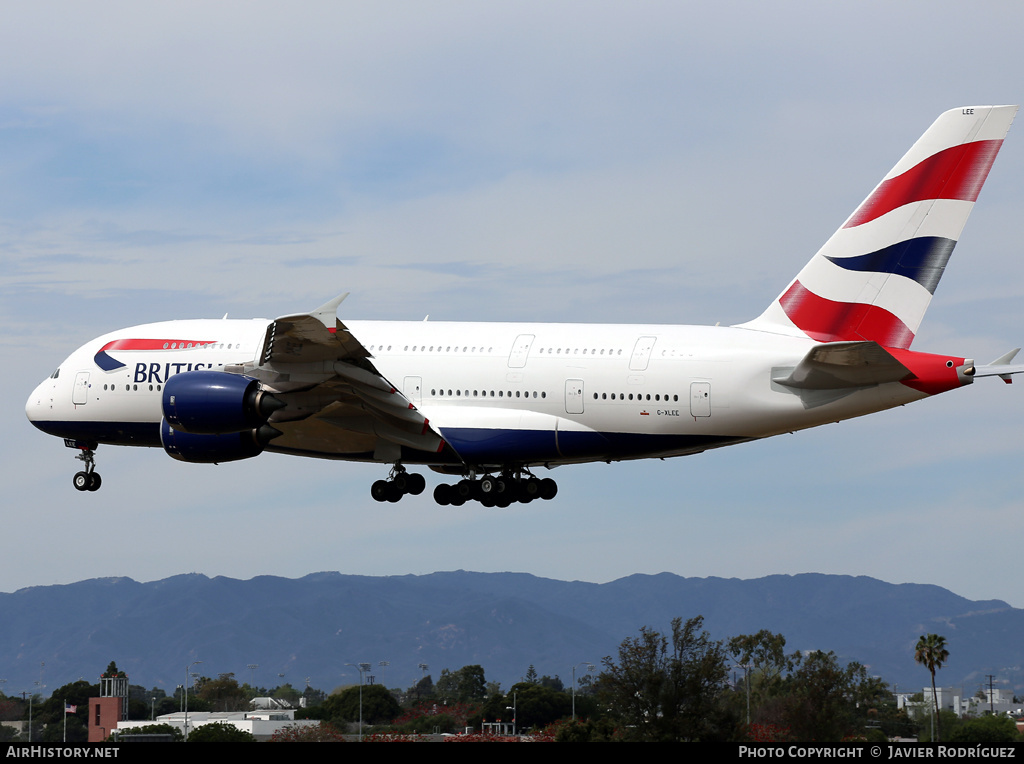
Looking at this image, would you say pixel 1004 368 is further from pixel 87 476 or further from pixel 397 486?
pixel 87 476

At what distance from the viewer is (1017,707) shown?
19475 centimetres

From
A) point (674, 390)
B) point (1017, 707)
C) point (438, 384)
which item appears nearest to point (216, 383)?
point (438, 384)

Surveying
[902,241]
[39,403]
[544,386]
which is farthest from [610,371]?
[39,403]

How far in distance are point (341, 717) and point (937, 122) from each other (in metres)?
57.0

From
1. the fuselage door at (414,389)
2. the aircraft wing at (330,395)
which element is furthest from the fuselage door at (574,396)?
the fuselage door at (414,389)

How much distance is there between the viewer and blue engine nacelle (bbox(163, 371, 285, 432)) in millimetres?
36688

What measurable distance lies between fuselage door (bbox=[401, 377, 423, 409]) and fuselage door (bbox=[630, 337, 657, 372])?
7.01 metres

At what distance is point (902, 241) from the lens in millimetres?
38688

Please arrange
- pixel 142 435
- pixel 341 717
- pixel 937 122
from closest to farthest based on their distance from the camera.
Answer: pixel 937 122 → pixel 142 435 → pixel 341 717

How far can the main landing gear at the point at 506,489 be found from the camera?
142ft

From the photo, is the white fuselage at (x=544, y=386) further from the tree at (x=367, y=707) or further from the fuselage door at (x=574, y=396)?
the tree at (x=367, y=707)

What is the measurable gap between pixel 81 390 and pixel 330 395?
32.6 ft

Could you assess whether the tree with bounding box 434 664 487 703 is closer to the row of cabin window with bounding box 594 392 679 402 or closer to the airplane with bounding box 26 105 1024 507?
the airplane with bounding box 26 105 1024 507

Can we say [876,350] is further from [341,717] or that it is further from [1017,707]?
[1017,707]
